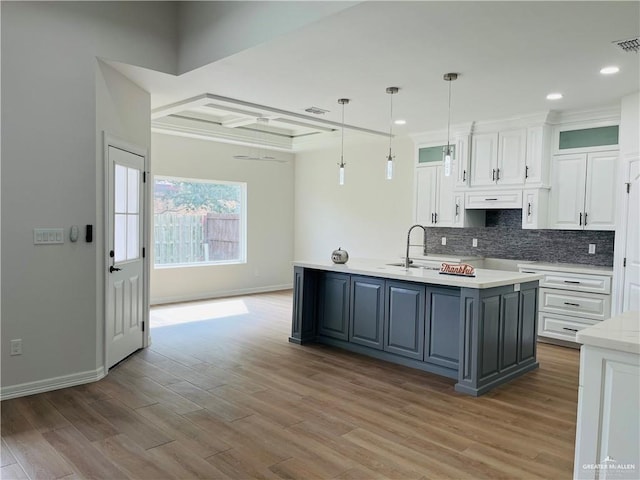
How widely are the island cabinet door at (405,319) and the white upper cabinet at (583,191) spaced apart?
2396 millimetres

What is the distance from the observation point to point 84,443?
2869 mm

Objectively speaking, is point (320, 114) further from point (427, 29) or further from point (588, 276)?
point (588, 276)

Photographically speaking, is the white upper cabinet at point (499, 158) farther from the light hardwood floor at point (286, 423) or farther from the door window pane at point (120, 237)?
the door window pane at point (120, 237)

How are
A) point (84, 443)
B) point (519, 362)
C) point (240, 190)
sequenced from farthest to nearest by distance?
point (240, 190), point (519, 362), point (84, 443)

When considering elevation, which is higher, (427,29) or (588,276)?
(427,29)

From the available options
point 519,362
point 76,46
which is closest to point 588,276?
point 519,362

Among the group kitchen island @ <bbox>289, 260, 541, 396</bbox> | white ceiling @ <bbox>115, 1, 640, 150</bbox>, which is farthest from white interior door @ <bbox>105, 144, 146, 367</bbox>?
kitchen island @ <bbox>289, 260, 541, 396</bbox>

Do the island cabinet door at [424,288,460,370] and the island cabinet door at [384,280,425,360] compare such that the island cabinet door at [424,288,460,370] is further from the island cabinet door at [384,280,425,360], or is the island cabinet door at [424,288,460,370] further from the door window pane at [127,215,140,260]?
the door window pane at [127,215,140,260]

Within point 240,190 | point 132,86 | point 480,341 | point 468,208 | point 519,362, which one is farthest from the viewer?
point 240,190

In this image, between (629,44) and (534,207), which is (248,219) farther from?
(629,44)

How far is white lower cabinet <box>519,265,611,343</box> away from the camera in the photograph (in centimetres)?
504

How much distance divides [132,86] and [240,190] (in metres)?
3.99

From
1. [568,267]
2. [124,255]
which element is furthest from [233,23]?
[568,267]

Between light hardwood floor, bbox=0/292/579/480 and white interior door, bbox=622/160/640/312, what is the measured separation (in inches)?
33.7
